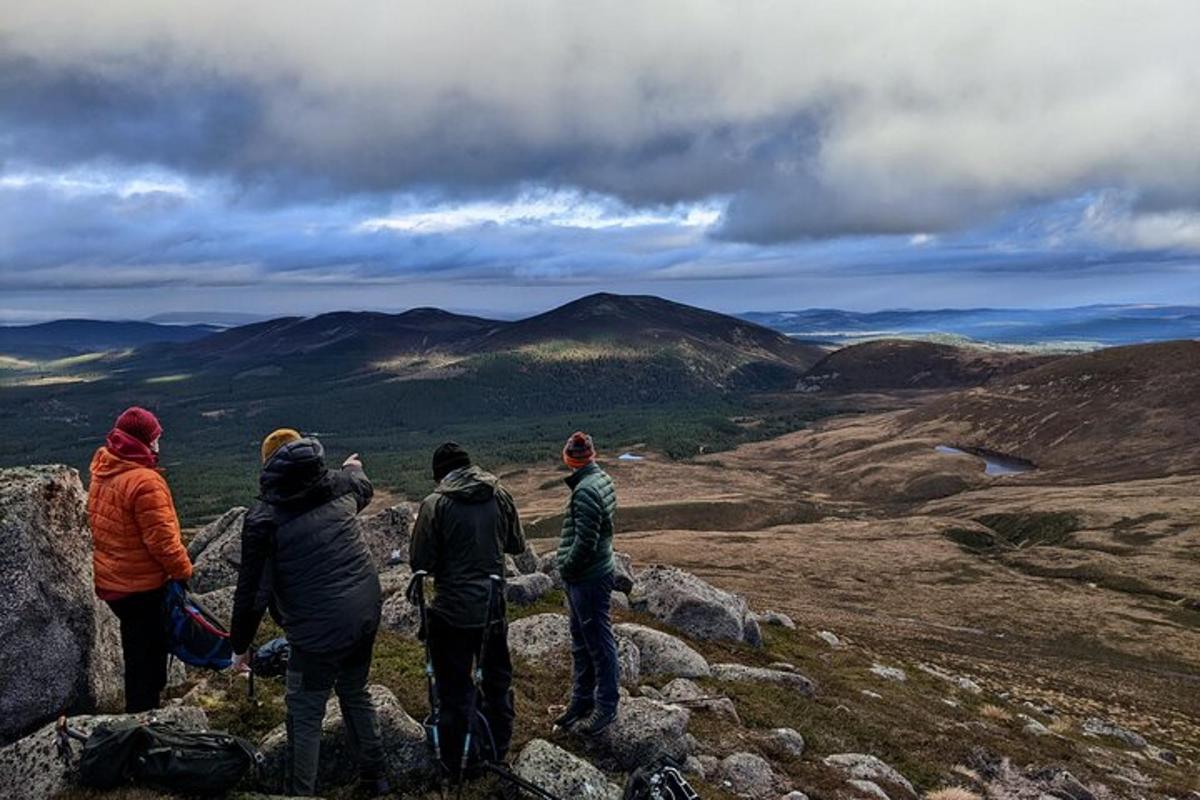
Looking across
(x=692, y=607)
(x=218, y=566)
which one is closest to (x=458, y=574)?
(x=218, y=566)

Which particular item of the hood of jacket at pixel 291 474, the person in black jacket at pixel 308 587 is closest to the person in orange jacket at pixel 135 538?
the person in black jacket at pixel 308 587

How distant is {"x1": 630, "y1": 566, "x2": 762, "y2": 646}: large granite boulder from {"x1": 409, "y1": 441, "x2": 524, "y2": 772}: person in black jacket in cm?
1710

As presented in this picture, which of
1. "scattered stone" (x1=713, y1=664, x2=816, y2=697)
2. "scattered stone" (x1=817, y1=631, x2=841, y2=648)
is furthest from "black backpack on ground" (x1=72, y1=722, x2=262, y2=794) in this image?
"scattered stone" (x1=817, y1=631, x2=841, y2=648)

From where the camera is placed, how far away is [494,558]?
39.5 feet

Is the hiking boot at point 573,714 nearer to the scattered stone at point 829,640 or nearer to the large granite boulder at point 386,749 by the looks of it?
the large granite boulder at point 386,749

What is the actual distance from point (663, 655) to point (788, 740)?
183 inches

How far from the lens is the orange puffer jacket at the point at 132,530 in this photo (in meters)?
11.5

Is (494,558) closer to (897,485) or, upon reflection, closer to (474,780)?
(474,780)

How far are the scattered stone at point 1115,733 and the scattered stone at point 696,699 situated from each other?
2090 centimetres

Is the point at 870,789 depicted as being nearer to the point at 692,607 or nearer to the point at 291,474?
the point at 692,607

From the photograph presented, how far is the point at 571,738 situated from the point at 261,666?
5.84 metres

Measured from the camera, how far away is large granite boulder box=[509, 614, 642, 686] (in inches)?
764

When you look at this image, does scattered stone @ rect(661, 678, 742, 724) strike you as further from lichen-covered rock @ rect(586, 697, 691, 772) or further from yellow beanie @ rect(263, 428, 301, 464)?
yellow beanie @ rect(263, 428, 301, 464)

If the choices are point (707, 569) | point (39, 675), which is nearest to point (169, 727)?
point (39, 675)
